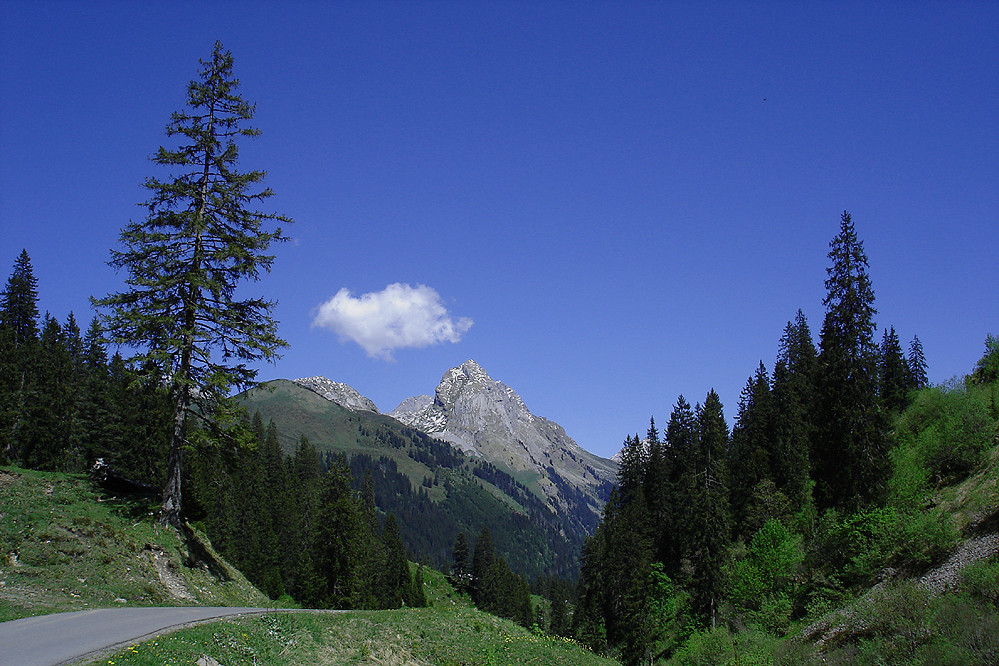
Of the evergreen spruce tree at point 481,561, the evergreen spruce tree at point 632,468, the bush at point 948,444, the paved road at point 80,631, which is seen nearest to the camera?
the paved road at point 80,631

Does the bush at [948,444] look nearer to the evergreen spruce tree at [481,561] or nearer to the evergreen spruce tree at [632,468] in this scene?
the evergreen spruce tree at [632,468]

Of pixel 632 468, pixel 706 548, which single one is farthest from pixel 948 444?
pixel 632 468

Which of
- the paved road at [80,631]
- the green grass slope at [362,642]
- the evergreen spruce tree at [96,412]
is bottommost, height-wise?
the green grass slope at [362,642]

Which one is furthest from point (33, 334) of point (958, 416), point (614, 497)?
point (958, 416)

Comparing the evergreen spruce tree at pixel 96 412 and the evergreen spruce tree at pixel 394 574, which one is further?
the evergreen spruce tree at pixel 394 574

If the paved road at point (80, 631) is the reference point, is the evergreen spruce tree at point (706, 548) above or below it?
below

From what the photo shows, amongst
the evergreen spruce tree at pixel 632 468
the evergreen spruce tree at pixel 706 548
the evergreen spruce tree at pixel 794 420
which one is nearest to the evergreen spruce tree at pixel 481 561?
the evergreen spruce tree at pixel 632 468

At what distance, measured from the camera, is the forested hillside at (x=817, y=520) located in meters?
18.7

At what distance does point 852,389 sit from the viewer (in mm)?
36250

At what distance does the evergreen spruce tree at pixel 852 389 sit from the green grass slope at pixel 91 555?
3352 cm

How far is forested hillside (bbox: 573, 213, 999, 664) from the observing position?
61.4ft

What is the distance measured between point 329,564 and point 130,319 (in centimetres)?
3477

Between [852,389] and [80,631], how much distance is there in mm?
39146

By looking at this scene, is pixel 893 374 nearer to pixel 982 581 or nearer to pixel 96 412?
pixel 982 581
